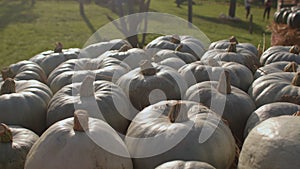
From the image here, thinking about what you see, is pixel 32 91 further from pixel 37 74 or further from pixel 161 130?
pixel 161 130

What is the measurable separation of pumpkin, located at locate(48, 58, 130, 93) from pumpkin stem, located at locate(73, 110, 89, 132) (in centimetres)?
110

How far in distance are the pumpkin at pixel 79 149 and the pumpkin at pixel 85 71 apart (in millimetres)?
1102

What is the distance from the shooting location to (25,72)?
11.3 feet

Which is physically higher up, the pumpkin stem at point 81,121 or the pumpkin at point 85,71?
the pumpkin stem at point 81,121

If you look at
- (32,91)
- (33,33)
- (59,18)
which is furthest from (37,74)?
(59,18)

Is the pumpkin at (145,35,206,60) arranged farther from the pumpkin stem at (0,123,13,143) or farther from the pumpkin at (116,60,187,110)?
the pumpkin stem at (0,123,13,143)

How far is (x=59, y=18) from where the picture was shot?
17281 millimetres

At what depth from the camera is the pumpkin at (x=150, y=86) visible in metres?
2.79

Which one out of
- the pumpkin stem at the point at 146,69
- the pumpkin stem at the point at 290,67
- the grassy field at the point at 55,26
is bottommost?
the grassy field at the point at 55,26

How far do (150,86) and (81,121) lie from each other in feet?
3.15

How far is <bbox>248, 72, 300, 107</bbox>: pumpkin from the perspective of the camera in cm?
276

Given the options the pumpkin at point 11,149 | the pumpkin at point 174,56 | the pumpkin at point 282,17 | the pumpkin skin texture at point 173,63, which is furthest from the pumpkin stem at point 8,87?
the pumpkin at point 282,17

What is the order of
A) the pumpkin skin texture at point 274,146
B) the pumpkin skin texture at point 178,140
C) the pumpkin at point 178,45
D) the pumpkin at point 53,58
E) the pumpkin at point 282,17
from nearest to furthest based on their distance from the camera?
1. the pumpkin skin texture at point 274,146
2. the pumpkin skin texture at point 178,140
3. the pumpkin at point 53,58
4. the pumpkin at point 178,45
5. the pumpkin at point 282,17

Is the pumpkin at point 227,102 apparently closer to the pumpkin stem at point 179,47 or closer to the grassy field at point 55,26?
the pumpkin stem at point 179,47
